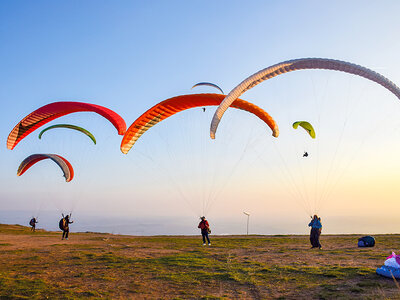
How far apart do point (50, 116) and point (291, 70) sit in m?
13.2

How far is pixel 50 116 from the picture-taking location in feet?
56.9

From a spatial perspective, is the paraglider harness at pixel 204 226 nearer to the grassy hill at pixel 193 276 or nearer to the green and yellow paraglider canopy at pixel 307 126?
the grassy hill at pixel 193 276

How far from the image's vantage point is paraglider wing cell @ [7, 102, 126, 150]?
1689 cm

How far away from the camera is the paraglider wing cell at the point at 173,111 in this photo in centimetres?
1541

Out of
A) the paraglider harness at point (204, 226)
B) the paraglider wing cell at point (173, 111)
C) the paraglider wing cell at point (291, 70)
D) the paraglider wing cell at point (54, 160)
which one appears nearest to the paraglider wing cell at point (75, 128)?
the paraglider wing cell at point (54, 160)

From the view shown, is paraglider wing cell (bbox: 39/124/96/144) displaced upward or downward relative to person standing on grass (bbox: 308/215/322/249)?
upward

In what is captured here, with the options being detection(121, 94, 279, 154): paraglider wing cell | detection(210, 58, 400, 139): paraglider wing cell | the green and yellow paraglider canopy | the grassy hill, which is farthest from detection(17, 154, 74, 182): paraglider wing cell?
the green and yellow paraglider canopy

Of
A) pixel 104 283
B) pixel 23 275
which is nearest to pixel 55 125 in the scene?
pixel 23 275

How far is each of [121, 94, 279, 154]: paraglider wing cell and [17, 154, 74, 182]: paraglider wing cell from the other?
786 centimetres

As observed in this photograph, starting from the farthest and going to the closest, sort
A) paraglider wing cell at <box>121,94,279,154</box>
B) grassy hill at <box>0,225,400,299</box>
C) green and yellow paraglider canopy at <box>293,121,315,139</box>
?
1. green and yellow paraglider canopy at <box>293,121,315,139</box>
2. paraglider wing cell at <box>121,94,279,154</box>
3. grassy hill at <box>0,225,400,299</box>

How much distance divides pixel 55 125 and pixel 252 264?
14791 mm

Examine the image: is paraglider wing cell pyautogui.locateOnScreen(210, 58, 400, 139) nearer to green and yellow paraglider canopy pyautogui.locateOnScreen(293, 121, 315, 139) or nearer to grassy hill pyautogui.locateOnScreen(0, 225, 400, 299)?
green and yellow paraglider canopy pyautogui.locateOnScreen(293, 121, 315, 139)

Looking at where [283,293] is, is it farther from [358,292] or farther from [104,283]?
[104,283]

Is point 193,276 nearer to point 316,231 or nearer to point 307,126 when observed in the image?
point 316,231
